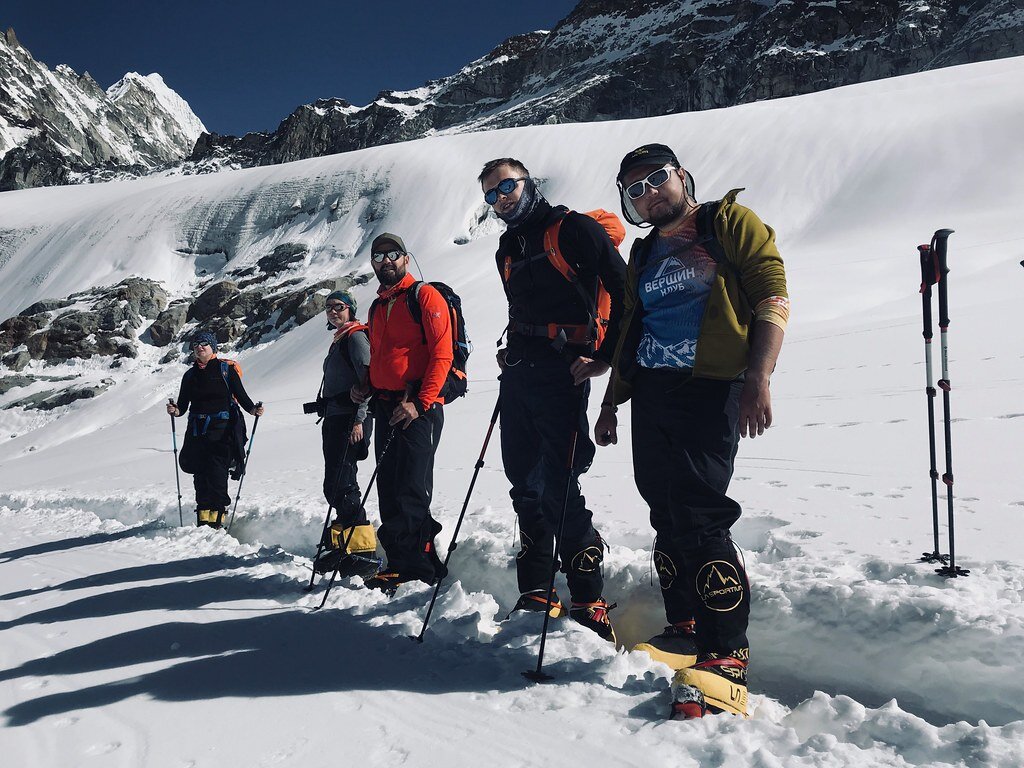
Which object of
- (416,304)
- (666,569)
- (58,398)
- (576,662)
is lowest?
(576,662)

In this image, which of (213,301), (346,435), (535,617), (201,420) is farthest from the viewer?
(213,301)

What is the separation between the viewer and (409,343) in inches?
161

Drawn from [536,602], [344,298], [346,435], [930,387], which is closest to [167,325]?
[344,298]

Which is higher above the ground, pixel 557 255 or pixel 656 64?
pixel 656 64

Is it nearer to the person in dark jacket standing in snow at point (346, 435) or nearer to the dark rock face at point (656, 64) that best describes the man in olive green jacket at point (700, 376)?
the person in dark jacket standing in snow at point (346, 435)

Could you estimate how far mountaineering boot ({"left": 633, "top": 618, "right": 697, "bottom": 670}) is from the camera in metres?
2.68

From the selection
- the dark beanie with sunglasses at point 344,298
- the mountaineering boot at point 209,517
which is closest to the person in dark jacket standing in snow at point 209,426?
the mountaineering boot at point 209,517

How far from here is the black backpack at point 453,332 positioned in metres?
4.02

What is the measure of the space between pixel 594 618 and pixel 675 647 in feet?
1.56

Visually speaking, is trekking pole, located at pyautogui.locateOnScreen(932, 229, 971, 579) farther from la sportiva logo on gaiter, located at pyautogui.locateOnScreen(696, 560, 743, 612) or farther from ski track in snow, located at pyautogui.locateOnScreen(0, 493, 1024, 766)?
la sportiva logo on gaiter, located at pyautogui.locateOnScreen(696, 560, 743, 612)

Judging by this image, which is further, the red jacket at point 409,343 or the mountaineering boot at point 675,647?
the red jacket at point 409,343

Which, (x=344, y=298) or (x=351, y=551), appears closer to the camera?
(x=351, y=551)

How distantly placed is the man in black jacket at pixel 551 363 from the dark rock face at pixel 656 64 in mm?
90413

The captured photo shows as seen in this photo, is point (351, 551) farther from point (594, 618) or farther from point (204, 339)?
point (204, 339)
